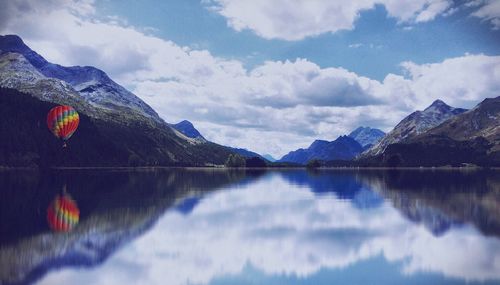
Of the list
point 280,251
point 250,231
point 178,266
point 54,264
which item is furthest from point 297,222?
point 54,264

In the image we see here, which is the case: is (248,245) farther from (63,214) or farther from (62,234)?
(63,214)

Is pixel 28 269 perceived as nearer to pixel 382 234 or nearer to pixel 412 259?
pixel 412 259

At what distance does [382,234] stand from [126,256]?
30671mm

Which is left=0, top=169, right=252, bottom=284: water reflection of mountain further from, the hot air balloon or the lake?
the hot air balloon

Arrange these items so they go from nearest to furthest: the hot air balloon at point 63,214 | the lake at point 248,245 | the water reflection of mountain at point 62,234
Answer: the lake at point 248,245
the water reflection of mountain at point 62,234
the hot air balloon at point 63,214

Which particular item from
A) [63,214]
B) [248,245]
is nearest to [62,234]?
[63,214]

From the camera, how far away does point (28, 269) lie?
35.4m

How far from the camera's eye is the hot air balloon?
182 feet

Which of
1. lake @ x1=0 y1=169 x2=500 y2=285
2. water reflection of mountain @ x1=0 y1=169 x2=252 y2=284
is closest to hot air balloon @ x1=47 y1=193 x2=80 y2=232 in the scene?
lake @ x1=0 y1=169 x2=500 y2=285

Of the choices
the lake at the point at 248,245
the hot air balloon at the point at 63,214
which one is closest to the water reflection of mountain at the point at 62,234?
the lake at the point at 248,245

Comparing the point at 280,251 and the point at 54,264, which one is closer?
the point at 54,264

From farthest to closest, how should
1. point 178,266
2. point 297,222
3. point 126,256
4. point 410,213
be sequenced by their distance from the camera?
point 410,213, point 297,222, point 126,256, point 178,266

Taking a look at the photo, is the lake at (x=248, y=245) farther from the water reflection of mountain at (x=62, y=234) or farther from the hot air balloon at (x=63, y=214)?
the hot air balloon at (x=63, y=214)

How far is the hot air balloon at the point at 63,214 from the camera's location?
5556 centimetres
